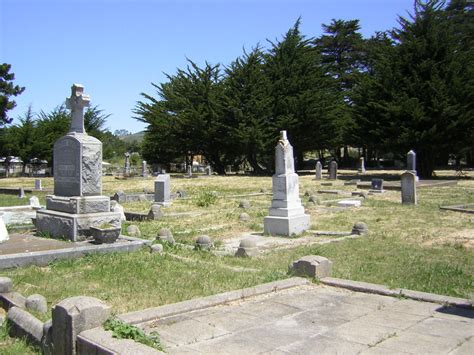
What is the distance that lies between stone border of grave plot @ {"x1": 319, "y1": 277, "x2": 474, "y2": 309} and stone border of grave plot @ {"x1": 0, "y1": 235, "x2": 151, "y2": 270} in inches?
166

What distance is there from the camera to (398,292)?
630 centimetres

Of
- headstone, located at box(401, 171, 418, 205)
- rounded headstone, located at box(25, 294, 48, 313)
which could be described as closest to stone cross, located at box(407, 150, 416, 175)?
headstone, located at box(401, 171, 418, 205)

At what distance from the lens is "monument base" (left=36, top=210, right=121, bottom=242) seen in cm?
1011

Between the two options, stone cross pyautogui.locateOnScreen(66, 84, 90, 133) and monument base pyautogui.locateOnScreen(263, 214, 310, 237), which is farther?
monument base pyautogui.locateOnScreen(263, 214, 310, 237)

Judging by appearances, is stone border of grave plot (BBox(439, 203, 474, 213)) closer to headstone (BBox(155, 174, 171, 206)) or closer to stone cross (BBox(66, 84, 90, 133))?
headstone (BBox(155, 174, 171, 206))

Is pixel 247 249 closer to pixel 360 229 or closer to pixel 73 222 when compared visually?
pixel 73 222

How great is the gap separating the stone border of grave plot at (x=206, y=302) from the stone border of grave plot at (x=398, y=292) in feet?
1.30

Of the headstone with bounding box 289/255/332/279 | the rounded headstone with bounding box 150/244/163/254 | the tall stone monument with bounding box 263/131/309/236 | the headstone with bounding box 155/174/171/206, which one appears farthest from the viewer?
the headstone with bounding box 155/174/171/206

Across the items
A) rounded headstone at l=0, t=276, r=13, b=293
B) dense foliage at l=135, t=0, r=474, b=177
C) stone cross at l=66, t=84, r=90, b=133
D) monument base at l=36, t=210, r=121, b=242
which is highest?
dense foliage at l=135, t=0, r=474, b=177

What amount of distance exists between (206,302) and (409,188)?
49.3ft

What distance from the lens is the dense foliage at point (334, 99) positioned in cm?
3312

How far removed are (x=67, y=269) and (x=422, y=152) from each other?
31.6 meters

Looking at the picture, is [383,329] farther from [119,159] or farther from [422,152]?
[119,159]

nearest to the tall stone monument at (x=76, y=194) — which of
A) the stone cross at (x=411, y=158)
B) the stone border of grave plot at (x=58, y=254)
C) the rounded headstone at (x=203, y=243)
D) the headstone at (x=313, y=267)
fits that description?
the stone border of grave plot at (x=58, y=254)
